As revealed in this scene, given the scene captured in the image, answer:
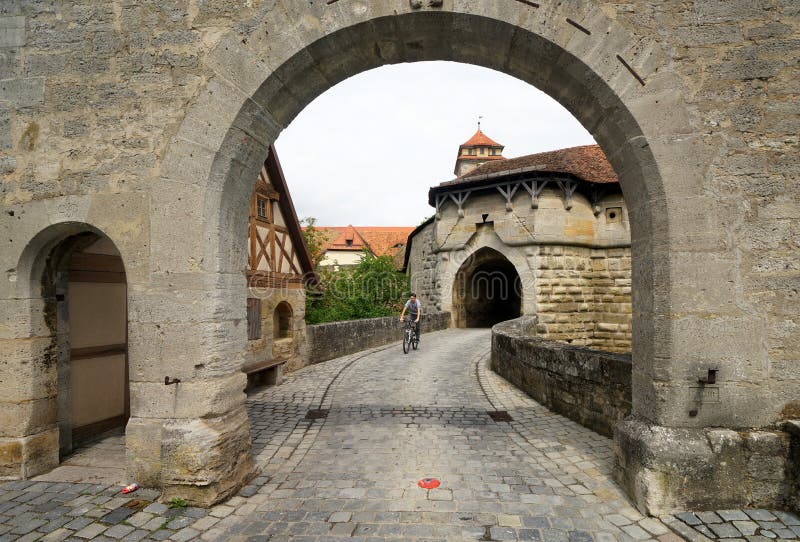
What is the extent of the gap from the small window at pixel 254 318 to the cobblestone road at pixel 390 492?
183cm

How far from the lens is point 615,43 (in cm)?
280

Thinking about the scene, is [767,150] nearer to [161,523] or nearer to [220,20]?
[220,20]

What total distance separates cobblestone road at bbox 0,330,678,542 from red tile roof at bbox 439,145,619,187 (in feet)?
33.5

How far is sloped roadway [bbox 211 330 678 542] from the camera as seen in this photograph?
252 cm

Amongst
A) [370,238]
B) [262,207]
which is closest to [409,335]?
[262,207]

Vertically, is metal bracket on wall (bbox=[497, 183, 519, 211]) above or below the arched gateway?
above

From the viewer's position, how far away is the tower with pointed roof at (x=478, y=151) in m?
39.7

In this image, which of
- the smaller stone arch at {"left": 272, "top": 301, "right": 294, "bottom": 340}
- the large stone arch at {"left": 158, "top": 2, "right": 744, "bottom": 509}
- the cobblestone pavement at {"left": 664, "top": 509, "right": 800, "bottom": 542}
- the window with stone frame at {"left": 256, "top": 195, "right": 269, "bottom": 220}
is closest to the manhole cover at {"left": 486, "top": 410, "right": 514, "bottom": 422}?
the large stone arch at {"left": 158, "top": 2, "right": 744, "bottom": 509}

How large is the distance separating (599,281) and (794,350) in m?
11.9

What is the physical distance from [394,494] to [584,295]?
41.1 feet

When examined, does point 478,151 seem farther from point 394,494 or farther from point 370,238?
point 394,494

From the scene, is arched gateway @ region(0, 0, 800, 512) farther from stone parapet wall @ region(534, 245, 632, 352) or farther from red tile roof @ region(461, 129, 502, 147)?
red tile roof @ region(461, 129, 502, 147)

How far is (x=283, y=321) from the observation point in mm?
8234

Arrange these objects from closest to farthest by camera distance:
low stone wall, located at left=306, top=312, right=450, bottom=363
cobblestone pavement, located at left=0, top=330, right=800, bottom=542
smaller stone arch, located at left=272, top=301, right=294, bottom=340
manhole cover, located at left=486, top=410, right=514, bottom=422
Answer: cobblestone pavement, located at left=0, top=330, right=800, bottom=542 → manhole cover, located at left=486, top=410, right=514, bottom=422 → smaller stone arch, located at left=272, top=301, right=294, bottom=340 → low stone wall, located at left=306, top=312, right=450, bottom=363
